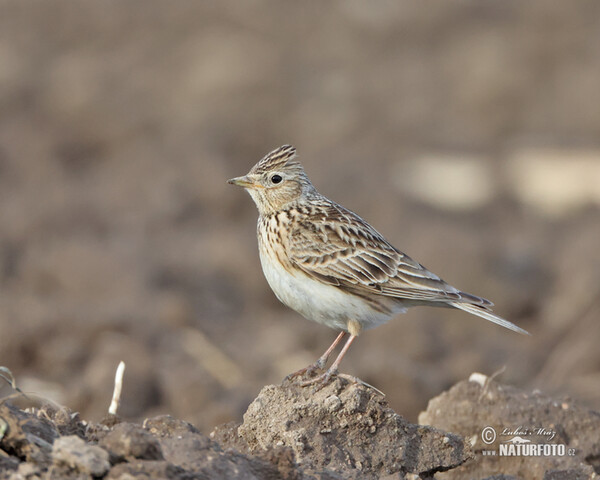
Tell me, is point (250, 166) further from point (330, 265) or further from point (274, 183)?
point (330, 265)

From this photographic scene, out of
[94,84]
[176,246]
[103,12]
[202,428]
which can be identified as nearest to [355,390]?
[202,428]

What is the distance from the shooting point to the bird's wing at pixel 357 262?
605 centimetres

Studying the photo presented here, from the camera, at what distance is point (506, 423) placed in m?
5.77

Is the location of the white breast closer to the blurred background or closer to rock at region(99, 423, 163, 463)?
the blurred background

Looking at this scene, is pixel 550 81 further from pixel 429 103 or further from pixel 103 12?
pixel 103 12

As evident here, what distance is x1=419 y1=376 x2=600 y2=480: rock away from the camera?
5.70 m

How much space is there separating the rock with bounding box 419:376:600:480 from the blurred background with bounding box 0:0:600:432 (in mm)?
1241

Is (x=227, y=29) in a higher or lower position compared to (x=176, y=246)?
higher

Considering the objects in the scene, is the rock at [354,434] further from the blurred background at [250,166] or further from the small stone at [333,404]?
the blurred background at [250,166]

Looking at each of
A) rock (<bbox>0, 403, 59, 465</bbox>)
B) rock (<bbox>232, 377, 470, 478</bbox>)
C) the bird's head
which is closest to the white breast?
the bird's head

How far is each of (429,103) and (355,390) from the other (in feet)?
43.4

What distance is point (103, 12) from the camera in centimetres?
1927

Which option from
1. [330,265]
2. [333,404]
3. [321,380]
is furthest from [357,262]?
[333,404]

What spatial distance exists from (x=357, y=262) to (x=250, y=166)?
9.35 metres
